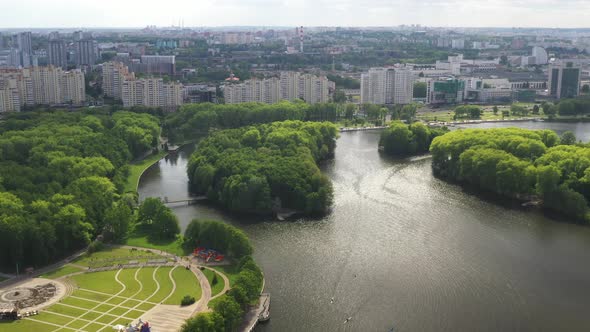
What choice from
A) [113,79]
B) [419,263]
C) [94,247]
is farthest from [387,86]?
[94,247]

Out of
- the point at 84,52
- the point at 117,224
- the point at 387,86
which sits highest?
the point at 84,52

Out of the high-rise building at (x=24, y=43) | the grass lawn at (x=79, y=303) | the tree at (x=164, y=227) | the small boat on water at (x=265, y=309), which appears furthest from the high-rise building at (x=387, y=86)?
the high-rise building at (x=24, y=43)

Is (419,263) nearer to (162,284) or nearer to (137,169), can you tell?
(162,284)

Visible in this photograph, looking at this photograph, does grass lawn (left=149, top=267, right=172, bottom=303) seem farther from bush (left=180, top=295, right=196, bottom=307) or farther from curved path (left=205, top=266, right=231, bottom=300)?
curved path (left=205, top=266, right=231, bottom=300)

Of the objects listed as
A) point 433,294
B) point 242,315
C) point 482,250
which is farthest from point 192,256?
point 482,250

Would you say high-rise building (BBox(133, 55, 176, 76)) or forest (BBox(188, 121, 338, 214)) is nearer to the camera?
forest (BBox(188, 121, 338, 214))

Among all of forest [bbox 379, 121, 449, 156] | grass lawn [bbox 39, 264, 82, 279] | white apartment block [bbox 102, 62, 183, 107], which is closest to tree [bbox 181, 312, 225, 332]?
grass lawn [bbox 39, 264, 82, 279]
